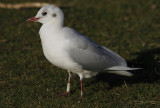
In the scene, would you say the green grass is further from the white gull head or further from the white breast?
the white gull head

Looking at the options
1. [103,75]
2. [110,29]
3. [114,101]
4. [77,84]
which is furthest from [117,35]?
[114,101]

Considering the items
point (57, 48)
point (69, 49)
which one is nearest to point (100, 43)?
point (69, 49)

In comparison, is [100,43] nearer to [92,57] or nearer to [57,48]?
[92,57]

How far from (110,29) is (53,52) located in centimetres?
480

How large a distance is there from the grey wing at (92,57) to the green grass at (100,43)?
526 millimetres

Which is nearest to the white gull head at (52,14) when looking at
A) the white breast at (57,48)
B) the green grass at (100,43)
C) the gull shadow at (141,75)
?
the white breast at (57,48)

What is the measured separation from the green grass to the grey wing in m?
0.53

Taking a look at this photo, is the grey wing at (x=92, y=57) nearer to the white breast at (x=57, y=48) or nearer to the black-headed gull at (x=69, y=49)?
the black-headed gull at (x=69, y=49)

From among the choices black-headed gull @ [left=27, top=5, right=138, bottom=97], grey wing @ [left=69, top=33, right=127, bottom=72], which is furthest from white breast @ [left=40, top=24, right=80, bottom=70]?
grey wing @ [left=69, top=33, right=127, bottom=72]

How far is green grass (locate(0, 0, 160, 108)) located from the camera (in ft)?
19.5

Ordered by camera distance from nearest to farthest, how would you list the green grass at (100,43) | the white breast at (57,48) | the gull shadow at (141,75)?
1. the white breast at (57,48)
2. the green grass at (100,43)
3. the gull shadow at (141,75)

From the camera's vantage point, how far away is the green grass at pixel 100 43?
19.5ft

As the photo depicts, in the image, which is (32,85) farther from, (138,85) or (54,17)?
(138,85)

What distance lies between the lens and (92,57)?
234 inches
